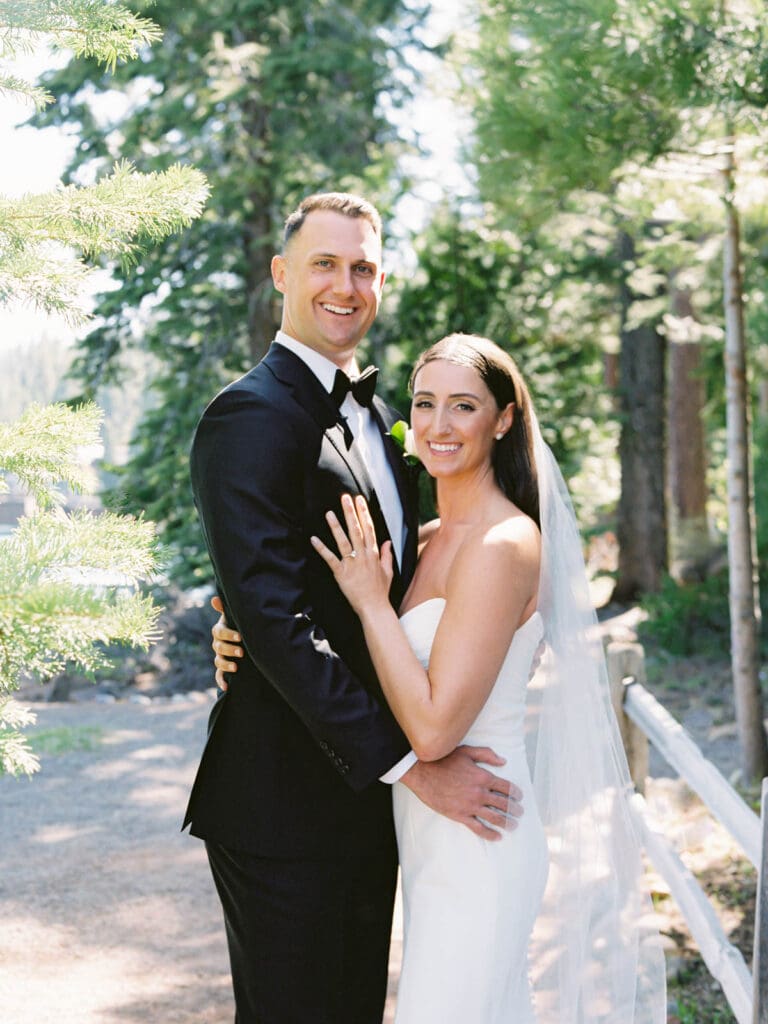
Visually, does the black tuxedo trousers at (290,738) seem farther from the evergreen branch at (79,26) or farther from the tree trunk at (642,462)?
the tree trunk at (642,462)

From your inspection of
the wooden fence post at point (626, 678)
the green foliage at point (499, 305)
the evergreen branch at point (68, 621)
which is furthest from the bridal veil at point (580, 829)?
the green foliage at point (499, 305)

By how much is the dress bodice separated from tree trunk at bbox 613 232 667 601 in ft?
35.0

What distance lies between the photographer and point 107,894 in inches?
218

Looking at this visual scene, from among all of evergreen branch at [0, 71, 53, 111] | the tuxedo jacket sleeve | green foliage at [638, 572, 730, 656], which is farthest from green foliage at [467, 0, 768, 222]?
green foliage at [638, 572, 730, 656]

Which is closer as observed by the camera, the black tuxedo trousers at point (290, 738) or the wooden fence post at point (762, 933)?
the wooden fence post at point (762, 933)

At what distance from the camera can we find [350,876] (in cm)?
282

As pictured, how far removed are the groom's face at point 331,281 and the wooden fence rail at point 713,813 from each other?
1.61m

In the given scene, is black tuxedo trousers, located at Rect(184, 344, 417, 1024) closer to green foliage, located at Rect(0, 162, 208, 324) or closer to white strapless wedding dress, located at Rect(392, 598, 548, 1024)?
white strapless wedding dress, located at Rect(392, 598, 548, 1024)

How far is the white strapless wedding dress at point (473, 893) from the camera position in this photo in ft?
8.97

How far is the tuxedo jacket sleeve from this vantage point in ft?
8.55

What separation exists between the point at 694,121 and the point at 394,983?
13.5 feet

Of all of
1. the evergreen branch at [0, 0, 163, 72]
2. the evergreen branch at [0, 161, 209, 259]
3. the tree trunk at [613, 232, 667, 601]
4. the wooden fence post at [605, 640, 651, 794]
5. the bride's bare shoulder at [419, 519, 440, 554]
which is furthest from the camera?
the tree trunk at [613, 232, 667, 601]

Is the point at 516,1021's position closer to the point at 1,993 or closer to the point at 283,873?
the point at 283,873

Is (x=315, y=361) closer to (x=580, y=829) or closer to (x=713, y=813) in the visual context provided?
(x=580, y=829)
